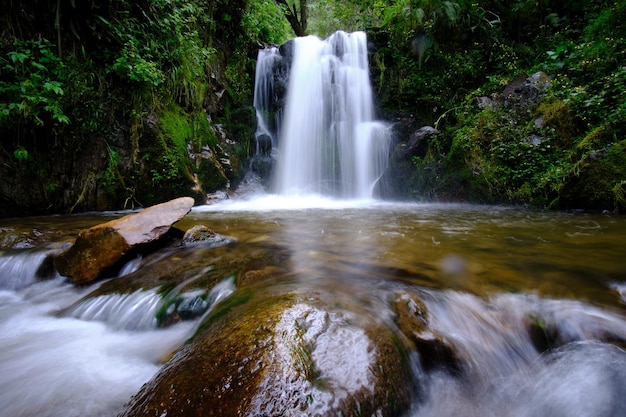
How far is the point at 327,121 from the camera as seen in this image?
33.2 ft

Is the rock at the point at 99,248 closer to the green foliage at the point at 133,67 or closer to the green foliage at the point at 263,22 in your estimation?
the green foliage at the point at 133,67

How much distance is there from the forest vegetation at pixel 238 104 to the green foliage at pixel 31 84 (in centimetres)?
2

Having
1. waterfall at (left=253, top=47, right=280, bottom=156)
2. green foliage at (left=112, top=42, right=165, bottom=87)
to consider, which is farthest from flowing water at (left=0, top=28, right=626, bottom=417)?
waterfall at (left=253, top=47, right=280, bottom=156)

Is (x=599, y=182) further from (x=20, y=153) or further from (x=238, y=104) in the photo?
(x=20, y=153)

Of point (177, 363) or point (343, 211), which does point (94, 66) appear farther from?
point (177, 363)

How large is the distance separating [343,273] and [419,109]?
7.86 meters

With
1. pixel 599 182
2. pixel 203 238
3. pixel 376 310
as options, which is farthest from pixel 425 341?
pixel 599 182

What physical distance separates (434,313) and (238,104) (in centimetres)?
959

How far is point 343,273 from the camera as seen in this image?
8.96 ft

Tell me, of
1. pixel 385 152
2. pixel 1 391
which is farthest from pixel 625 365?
pixel 385 152

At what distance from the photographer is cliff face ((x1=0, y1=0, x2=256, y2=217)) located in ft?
16.7

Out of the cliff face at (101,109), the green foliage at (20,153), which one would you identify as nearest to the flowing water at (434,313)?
the green foliage at (20,153)

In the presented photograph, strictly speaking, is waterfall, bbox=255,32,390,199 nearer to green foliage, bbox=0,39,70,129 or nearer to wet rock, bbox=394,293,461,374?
green foliage, bbox=0,39,70,129

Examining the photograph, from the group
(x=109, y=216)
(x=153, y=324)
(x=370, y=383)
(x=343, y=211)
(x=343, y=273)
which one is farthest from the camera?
(x=343, y=211)
